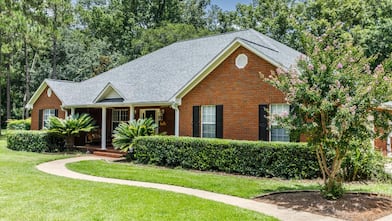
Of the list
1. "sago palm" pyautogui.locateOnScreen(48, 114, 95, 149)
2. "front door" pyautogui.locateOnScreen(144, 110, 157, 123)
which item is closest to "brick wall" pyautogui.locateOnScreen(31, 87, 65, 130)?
"sago palm" pyautogui.locateOnScreen(48, 114, 95, 149)

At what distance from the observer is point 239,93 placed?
46.5 feet

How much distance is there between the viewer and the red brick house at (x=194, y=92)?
13.7 meters

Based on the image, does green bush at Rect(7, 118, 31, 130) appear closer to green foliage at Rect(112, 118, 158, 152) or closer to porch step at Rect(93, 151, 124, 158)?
porch step at Rect(93, 151, 124, 158)

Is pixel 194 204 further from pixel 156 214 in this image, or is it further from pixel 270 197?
pixel 270 197

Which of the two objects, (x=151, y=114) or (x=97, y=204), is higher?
(x=151, y=114)

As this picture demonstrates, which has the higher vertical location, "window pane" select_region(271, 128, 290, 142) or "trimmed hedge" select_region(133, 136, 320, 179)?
"window pane" select_region(271, 128, 290, 142)

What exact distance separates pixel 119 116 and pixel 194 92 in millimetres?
7078

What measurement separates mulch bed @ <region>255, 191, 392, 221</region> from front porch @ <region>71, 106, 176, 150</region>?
9840mm

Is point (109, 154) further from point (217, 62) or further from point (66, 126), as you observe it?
point (217, 62)

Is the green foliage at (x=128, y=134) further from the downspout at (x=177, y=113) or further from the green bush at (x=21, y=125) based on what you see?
the green bush at (x=21, y=125)

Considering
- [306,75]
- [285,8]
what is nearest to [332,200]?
[306,75]

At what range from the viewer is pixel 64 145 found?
64.3ft

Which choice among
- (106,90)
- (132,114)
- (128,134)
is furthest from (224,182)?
(106,90)

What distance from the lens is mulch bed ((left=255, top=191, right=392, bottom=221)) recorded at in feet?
23.5
